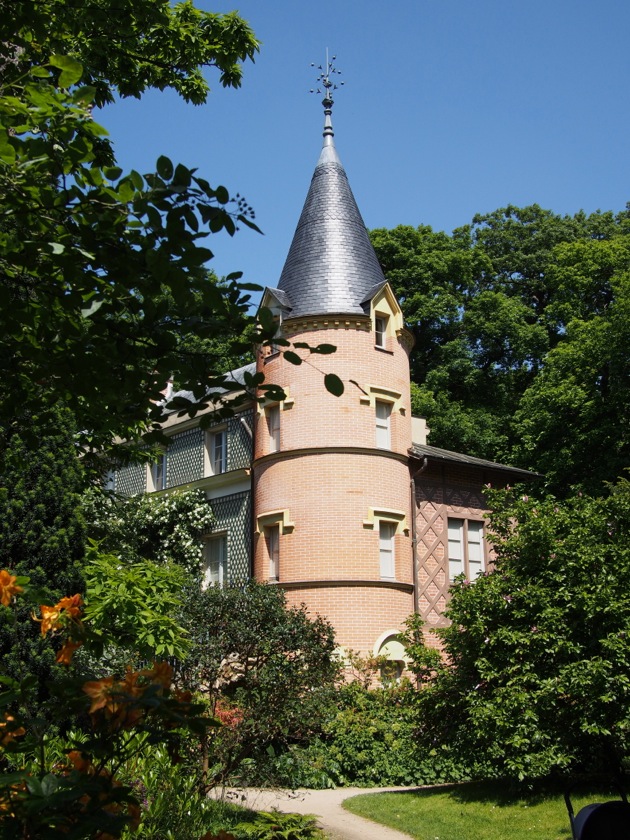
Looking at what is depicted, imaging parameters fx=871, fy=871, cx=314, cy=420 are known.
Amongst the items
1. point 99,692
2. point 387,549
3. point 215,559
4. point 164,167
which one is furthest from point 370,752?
point 164,167

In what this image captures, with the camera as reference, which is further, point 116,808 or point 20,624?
point 20,624

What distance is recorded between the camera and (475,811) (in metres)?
12.0

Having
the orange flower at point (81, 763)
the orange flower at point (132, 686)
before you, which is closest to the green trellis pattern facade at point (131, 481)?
the orange flower at point (81, 763)

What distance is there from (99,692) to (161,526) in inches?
903

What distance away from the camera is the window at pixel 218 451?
2619 centimetres

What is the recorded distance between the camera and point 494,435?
34.8m

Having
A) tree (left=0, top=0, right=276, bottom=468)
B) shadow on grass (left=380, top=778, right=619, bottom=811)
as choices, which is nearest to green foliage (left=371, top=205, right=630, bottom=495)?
shadow on grass (left=380, top=778, right=619, bottom=811)

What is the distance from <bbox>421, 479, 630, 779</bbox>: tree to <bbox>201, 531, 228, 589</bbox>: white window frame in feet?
39.9

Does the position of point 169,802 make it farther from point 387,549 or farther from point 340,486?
point 387,549

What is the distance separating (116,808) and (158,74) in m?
12.1

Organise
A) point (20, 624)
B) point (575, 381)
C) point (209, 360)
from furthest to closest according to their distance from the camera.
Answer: point (575, 381), point (20, 624), point (209, 360)

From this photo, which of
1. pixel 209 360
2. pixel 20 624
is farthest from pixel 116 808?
pixel 20 624

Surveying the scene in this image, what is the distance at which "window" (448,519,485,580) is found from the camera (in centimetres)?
2430

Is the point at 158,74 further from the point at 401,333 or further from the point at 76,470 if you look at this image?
the point at 401,333
